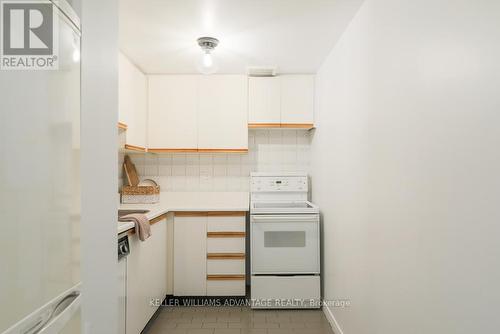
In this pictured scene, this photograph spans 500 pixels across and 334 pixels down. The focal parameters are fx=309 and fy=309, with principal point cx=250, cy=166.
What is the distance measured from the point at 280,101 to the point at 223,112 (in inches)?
24.1

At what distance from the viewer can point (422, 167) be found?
1.19m

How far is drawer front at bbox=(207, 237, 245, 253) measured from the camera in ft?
9.61

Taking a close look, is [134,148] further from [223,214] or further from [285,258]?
[285,258]

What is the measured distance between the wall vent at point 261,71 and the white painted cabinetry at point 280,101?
0.13 ft

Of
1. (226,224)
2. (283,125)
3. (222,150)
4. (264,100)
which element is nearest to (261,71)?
(264,100)

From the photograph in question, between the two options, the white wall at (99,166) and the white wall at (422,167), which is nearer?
the white wall at (422,167)

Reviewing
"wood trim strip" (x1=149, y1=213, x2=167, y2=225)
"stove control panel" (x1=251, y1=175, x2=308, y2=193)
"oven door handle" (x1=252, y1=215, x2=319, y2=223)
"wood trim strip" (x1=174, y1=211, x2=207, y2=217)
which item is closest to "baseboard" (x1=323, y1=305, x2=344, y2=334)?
"oven door handle" (x1=252, y1=215, x2=319, y2=223)

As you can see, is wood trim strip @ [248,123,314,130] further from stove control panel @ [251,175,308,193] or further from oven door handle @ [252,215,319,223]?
oven door handle @ [252,215,319,223]

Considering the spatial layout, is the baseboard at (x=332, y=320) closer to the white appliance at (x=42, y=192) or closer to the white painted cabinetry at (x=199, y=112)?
the white painted cabinetry at (x=199, y=112)

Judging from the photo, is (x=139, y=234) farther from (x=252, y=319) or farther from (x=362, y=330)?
(x=362, y=330)

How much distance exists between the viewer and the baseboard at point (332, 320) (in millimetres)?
2338

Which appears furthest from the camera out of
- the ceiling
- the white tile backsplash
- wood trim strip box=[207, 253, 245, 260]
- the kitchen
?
the white tile backsplash

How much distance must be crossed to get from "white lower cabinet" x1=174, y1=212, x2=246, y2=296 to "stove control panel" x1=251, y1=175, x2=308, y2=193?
1.79 ft

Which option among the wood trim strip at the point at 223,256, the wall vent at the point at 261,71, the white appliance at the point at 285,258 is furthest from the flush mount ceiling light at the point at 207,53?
the wood trim strip at the point at 223,256
